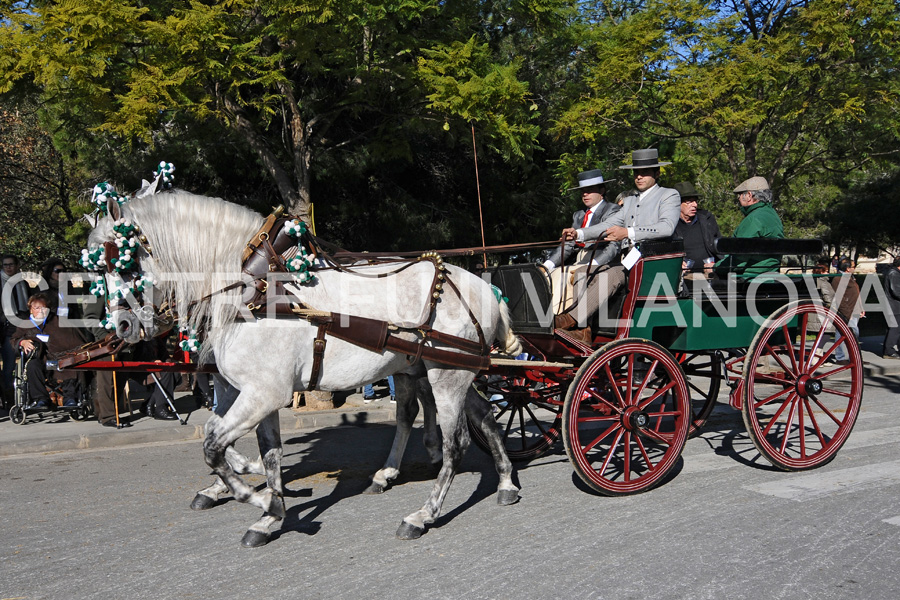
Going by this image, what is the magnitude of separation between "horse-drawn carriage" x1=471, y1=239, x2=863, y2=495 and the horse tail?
0.50 ft

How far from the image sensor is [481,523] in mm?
→ 5246

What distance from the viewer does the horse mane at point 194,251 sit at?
15.4 ft

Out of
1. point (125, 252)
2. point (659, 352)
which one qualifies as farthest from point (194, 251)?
point (659, 352)

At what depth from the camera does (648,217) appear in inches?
243

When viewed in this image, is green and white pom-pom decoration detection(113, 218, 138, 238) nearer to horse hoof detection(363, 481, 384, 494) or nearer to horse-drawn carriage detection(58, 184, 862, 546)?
horse-drawn carriage detection(58, 184, 862, 546)

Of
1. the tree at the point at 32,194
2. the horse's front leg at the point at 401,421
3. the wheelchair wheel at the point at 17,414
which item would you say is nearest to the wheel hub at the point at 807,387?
the horse's front leg at the point at 401,421

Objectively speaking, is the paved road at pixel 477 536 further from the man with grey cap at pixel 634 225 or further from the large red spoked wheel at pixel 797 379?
the man with grey cap at pixel 634 225

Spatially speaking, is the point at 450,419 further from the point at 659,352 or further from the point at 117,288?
the point at 117,288

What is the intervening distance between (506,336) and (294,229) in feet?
6.26

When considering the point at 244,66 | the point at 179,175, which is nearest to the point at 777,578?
the point at 244,66

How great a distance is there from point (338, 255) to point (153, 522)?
2.29 m

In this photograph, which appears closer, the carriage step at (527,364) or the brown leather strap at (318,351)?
the brown leather strap at (318,351)

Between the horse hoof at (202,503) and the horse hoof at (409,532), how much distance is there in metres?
1.65

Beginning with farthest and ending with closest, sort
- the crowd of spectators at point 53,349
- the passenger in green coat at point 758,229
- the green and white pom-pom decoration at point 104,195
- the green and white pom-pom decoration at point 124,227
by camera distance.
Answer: the crowd of spectators at point 53,349 → the passenger in green coat at point 758,229 → the green and white pom-pom decoration at point 104,195 → the green and white pom-pom decoration at point 124,227
